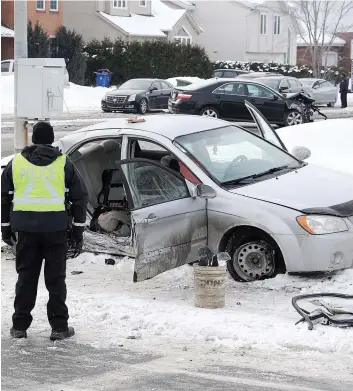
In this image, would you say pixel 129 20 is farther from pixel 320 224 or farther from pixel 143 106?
pixel 320 224

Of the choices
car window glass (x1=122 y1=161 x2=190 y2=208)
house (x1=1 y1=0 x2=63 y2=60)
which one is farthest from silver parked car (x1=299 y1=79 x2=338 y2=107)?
car window glass (x1=122 y1=161 x2=190 y2=208)

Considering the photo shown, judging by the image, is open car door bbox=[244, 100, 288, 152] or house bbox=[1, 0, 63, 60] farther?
house bbox=[1, 0, 63, 60]

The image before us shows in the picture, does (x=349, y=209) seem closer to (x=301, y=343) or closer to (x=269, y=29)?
(x=301, y=343)

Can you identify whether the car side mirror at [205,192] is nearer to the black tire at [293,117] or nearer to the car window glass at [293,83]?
the black tire at [293,117]

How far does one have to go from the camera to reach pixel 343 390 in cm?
563

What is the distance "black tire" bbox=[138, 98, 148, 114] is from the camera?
33153 mm

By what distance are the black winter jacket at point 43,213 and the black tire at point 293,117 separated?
A: 21196 mm

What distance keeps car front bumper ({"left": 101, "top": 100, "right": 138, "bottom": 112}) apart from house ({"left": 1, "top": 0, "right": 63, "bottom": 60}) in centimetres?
1756

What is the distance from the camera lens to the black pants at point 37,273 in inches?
265

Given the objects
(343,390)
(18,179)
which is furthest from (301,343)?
(18,179)

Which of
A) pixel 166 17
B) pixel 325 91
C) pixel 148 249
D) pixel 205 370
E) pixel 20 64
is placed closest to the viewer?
pixel 205 370

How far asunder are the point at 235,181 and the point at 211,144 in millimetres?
636

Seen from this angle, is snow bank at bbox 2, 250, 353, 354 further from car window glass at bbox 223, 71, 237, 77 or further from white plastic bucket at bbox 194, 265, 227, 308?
car window glass at bbox 223, 71, 237, 77

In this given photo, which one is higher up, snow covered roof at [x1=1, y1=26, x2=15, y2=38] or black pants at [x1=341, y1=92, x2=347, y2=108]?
snow covered roof at [x1=1, y1=26, x2=15, y2=38]
